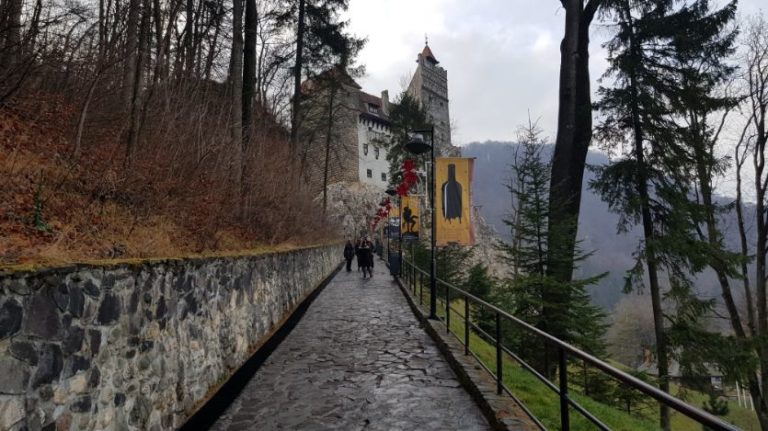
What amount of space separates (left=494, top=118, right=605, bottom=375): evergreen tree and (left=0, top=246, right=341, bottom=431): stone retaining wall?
26.2ft

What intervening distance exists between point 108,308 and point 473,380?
416cm

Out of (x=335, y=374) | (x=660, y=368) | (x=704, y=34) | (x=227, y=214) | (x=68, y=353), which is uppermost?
(x=704, y=34)

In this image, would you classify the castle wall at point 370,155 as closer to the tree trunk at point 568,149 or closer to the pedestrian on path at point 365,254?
the pedestrian on path at point 365,254

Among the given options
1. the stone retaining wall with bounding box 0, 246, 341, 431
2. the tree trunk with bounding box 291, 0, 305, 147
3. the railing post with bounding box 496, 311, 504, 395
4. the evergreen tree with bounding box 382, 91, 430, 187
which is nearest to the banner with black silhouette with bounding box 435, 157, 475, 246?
the railing post with bounding box 496, 311, 504, 395

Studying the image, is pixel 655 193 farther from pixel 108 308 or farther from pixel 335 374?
pixel 108 308

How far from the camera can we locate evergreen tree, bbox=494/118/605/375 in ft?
36.8

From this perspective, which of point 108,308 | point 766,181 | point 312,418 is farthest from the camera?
point 766,181

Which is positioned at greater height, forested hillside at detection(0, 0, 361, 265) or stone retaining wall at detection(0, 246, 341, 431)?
forested hillside at detection(0, 0, 361, 265)

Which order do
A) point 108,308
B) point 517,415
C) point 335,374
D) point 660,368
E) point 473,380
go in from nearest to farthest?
1. point 108,308
2. point 517,415
3. point 473,380
4. point 335,374
5. point 660,368

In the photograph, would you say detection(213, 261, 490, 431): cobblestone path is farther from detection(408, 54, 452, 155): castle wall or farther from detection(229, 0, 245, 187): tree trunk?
detection(408, 54, 452, 155): castle wall

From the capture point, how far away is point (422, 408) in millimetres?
4965

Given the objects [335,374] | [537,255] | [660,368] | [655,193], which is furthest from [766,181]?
[335,374]

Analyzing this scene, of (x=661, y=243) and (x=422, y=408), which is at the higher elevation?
(x=661, y=243)

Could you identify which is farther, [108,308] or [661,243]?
[661,243]
